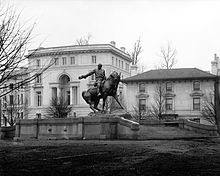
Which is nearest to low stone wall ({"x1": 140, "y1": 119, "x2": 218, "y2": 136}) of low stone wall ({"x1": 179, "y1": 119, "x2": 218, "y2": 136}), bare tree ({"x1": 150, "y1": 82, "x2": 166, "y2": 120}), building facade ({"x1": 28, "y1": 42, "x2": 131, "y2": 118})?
low stone wall ({"x1": 179, "y1": 119, "x2": 218, "y2": 136})

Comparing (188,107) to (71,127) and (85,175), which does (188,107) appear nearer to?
(71,127)

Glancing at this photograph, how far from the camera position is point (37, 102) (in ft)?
271

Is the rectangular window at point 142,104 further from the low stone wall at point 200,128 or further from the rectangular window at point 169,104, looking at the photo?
the low stone wall at point 200,128

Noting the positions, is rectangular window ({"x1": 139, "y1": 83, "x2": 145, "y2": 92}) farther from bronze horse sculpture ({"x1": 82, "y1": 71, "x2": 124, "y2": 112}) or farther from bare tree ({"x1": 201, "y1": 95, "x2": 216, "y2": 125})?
bronze horse sculpture ({"x1": 82, "y1": 71, "x2": 124, "y2": 112})

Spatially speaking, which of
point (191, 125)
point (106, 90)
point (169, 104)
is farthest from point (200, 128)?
point (169, 104)

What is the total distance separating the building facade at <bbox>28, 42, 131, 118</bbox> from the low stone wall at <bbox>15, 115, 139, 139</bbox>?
51.7 metres

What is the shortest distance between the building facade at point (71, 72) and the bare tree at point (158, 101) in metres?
16.0

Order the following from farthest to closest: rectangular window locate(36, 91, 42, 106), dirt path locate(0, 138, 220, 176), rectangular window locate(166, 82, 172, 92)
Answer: rectangular window locate(36, 91, 42, 106) → rectangular window locate(166, 82, 172, 92) → dirt path locate(0, 138, 220, 176)

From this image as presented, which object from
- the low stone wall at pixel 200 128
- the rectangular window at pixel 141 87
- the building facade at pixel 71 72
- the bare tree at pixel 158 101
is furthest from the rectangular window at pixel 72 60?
the low stone wall at pixel 200 128

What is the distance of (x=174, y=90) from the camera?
2421 inches

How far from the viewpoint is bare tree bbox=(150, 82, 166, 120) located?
58500mm

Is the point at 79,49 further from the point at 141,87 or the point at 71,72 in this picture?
the point at 141,87

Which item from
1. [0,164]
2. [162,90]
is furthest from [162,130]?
[162,90]

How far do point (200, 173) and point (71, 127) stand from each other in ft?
44.6
